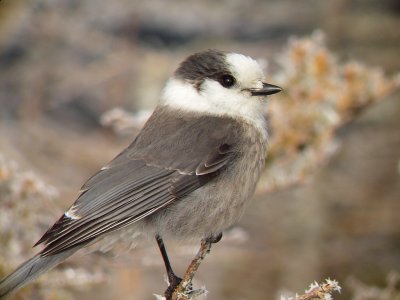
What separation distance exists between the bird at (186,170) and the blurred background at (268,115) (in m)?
0.68

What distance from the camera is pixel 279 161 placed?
4.49m

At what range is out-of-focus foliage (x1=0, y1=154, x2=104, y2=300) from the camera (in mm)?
3939

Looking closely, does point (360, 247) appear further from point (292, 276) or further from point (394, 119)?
point (394, 119)

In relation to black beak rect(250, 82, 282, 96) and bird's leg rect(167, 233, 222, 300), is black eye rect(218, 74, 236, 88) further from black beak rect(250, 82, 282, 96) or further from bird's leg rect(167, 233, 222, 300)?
bird's leg rect(167, 233, 222, 300)

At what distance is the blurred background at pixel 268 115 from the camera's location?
451 cm

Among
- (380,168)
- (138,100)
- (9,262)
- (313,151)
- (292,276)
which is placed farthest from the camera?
(138,100)

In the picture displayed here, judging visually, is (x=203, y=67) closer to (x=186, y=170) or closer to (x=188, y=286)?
(x=186, y=170)

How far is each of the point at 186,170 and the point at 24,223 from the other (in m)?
0.89

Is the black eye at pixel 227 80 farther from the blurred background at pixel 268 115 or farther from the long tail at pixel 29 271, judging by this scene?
the long tail at pixel 29 271

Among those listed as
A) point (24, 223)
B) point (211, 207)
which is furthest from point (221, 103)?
point (24, 223)

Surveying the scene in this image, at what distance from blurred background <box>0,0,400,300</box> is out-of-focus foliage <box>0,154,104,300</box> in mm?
275

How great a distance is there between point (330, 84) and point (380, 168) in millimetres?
3227

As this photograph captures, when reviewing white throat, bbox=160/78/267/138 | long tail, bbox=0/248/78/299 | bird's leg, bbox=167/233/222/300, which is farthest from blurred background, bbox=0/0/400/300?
bird's leg, bbox=167/233/222/300

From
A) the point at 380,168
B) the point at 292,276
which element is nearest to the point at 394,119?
the point at 380,168
